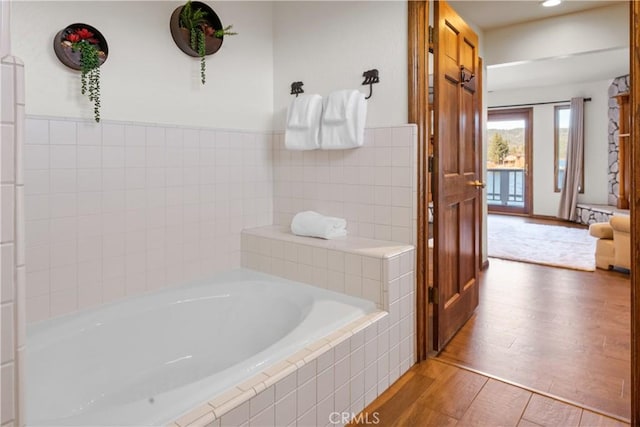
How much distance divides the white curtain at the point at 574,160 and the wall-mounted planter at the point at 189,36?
6.74m

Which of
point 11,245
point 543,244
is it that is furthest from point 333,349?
point 543,244

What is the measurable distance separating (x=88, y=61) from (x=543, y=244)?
5458 millimetres

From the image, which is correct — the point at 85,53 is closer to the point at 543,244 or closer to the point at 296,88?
the point at 296,88

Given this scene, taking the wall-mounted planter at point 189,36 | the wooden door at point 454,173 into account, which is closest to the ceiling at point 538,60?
the wooden door at point 454,173

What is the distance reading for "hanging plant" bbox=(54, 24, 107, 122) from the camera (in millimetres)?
1812

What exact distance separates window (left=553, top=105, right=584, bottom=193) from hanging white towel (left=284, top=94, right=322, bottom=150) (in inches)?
256

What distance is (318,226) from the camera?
243cm

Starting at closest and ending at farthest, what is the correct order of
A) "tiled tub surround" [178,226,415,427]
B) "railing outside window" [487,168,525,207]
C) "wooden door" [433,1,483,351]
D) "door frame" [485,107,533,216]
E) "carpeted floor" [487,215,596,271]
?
1. "tiled tub surround" [178,226,415,427]
2. "wooden door" [433,1,483,351]
3. "carpeted floor" [487,215,596,271]
4. "door frame" [485,107,533,216]
5. "railing outside window" [487,168,525,207]

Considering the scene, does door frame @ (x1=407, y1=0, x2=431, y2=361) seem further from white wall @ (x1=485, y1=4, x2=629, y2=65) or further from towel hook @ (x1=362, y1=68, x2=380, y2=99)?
white wall @ (x1=485, y1=4, x2=629, y2=65)

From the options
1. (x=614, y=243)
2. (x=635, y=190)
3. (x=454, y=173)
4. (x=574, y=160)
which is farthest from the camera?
(x=574, y=160)

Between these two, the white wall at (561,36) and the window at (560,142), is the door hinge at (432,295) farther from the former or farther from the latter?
the window at (560,142)

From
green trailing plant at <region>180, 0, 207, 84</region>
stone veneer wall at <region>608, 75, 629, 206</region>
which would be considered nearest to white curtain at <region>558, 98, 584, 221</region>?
stone veneer wall at <region>608, 75, 629, 206</region>

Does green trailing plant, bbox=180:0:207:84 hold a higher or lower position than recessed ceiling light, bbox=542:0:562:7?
lower

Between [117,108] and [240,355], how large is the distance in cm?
142
